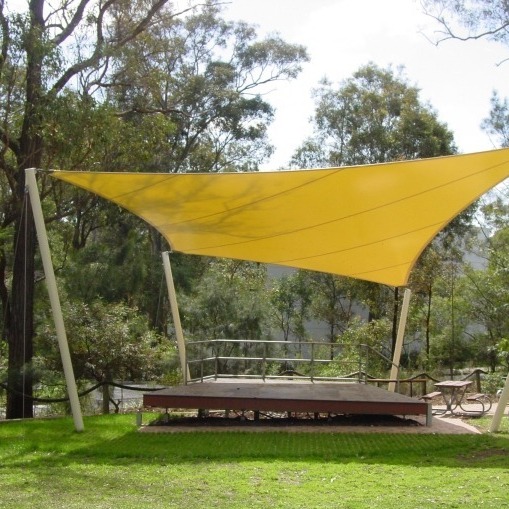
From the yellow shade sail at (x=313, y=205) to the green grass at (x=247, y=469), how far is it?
10.3 ft

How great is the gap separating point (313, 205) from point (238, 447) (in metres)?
3.62

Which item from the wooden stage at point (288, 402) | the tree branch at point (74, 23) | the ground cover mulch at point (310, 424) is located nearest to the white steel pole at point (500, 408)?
the ground cover mulch at point (310, 424)

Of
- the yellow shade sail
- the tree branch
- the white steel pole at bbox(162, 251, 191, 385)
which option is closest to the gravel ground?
the white steel pole at bbox(162, 251, 191, 385)

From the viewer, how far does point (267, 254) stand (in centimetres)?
1417

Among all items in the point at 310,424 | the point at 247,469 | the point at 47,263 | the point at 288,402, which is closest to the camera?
the point at 247,469

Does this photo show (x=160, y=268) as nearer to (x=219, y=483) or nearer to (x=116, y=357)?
(x=116, y=357)

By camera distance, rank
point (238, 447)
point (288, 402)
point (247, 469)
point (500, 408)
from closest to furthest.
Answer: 1. point (247, 469)
2. point (238, 447)
3. point (500, 408)
4. point (288, 402)

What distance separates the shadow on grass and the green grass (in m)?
0.01

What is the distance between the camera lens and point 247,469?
8664 millimetres

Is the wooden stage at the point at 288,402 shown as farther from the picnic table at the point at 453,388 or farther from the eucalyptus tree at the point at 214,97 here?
the eucalyptus tree at the point at 214,97

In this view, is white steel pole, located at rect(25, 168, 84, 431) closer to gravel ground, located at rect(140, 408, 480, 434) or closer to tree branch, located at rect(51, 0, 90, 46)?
gravel ground, located at rect(140, 408, 480, 434)

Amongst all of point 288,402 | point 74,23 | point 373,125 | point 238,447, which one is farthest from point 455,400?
point 373,125

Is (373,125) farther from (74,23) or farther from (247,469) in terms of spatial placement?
(247,469)

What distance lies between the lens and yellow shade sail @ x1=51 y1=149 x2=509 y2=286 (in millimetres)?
10781
